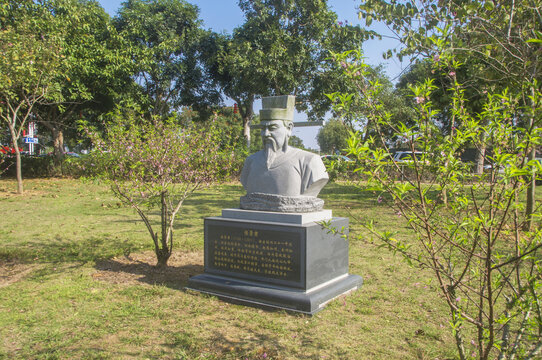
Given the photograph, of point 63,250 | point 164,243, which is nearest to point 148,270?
point 164,243

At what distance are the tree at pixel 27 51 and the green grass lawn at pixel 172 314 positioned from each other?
6030 mm

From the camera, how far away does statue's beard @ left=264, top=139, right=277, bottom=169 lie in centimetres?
566

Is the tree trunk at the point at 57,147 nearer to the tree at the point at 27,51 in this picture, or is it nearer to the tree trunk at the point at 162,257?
the tree at the point at 27,51

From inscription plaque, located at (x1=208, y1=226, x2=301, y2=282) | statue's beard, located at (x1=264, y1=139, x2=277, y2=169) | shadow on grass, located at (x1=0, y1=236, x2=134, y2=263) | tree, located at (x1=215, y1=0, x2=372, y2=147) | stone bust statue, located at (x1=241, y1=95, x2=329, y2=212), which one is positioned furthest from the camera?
tree, located at (x1=215, y1=0, x2=372, y2=147)

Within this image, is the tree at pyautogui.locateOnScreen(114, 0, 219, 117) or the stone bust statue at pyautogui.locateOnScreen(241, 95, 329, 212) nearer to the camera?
the stone bust statue at pyautogui.locateOnScreen(241, 95, 329, 212)

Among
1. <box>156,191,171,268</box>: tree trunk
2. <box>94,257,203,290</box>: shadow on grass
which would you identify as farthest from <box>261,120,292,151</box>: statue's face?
<box>94,257,203,290</box>: shadow on grass

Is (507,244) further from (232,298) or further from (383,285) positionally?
(232,298)

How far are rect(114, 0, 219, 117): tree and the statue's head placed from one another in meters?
17.7

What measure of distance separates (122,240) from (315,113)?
603 inches

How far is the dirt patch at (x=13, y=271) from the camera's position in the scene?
5.95 metres

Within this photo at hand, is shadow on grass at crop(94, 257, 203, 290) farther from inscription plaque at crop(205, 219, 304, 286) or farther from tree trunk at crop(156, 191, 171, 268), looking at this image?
inscription plaque at crop(205, 219, 304, 286)

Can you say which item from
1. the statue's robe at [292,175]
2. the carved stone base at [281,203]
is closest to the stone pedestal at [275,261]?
the carved stone base at [281,203]

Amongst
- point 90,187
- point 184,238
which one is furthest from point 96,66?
point 184,238

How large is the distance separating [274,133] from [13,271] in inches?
181
